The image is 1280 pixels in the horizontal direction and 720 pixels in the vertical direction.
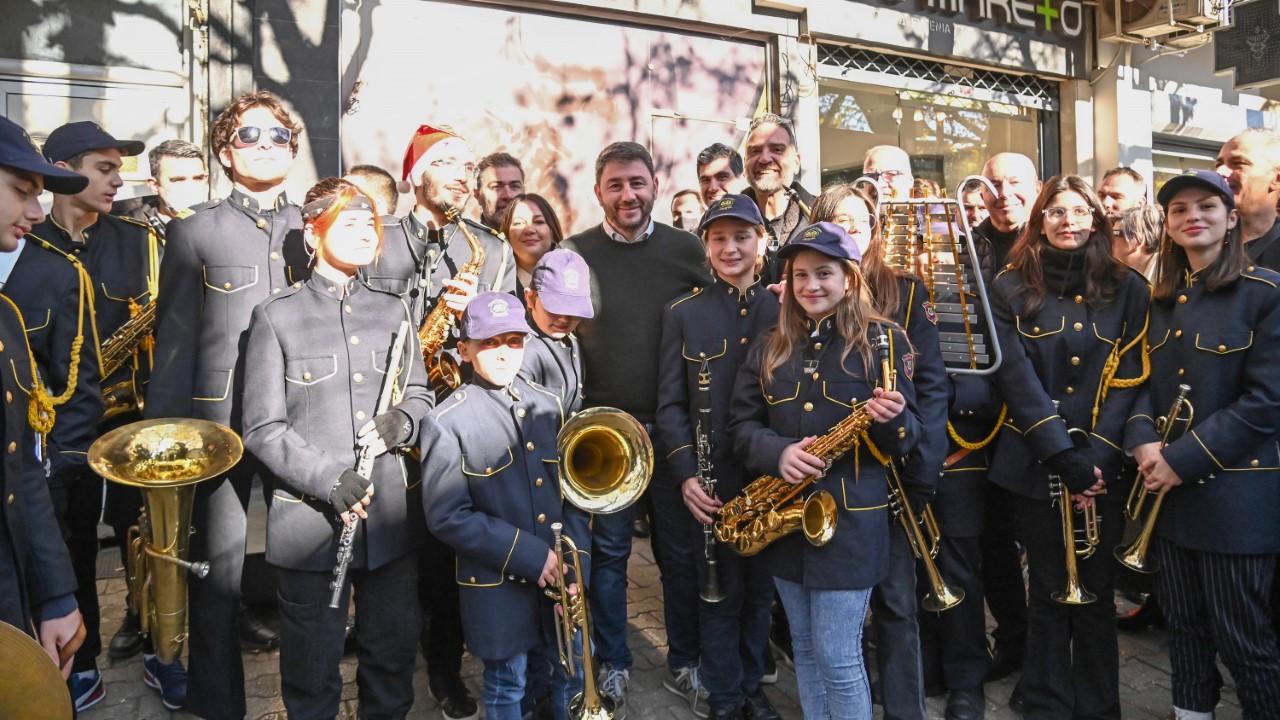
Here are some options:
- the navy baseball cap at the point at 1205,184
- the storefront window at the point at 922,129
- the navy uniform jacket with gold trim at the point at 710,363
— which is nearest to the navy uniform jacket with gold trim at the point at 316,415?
the navy uniform jacket with gold trim at the point at 710,363

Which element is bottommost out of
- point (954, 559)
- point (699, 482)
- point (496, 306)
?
point (954, 559)

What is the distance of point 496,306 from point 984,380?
214 cm

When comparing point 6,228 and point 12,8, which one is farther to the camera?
point 12,8

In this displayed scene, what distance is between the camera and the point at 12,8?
649 cm

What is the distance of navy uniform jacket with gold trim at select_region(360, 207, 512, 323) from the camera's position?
14.3 feet

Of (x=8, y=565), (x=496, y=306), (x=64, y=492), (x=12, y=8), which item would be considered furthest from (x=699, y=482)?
(x=12, y=8)

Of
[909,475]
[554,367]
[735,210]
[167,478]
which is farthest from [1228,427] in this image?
[167,478]

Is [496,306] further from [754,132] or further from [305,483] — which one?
[754,132]

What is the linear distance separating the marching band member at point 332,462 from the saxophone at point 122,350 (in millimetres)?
1235

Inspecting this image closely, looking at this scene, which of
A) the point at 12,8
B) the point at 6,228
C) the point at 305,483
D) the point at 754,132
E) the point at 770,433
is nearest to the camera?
the point at 6,228

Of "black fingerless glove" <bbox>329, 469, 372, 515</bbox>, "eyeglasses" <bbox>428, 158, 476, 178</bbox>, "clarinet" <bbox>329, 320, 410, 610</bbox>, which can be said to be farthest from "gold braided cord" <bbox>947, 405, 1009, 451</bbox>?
"eyeglasses" <bbox>428, 158, 476, 178</bbox>

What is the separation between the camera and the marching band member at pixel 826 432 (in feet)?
11.2

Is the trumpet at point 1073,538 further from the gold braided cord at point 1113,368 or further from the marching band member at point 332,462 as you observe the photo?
the marching band member at point 332,462

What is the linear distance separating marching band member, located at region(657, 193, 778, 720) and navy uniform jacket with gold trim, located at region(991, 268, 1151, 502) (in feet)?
3.55
